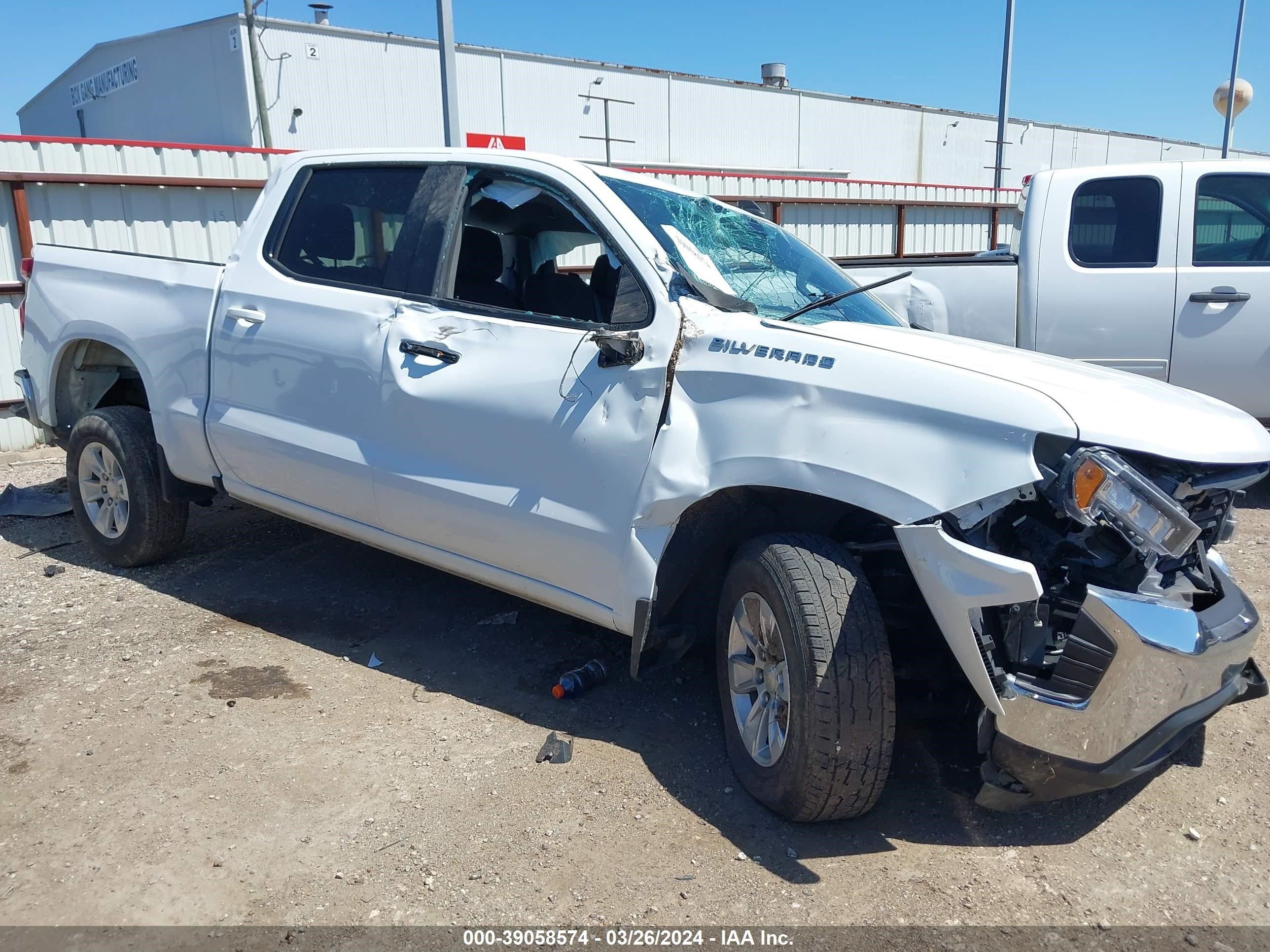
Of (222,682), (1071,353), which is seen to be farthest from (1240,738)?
(222,682)

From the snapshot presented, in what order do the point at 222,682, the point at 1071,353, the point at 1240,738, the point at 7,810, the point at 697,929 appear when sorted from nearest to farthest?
1. the point at 697,929
2. the point at 7,810
3. the point at 1240,738
4. the point at 222,682
5. the point at 1071,353

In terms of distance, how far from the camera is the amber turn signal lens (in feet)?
8.42

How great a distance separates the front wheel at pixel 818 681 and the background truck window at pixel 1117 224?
4.44 metres

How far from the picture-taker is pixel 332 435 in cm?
410

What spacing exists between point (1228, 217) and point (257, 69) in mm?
27352

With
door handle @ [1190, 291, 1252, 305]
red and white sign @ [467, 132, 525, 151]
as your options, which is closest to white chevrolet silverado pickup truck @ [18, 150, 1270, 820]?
door handle @ [1190, 291, 1252, 305]

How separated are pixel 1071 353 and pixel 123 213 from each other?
8.65 m

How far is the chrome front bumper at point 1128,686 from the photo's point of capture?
252 centimetres

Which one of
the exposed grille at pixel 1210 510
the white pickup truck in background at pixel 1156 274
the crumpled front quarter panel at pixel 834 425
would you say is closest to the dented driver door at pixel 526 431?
the crumpled front quarter panel at pixel 834 425

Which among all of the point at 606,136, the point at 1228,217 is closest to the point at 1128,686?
the point at 1228,217

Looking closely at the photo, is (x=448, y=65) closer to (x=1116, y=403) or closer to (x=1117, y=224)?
(x=1117, y=224)

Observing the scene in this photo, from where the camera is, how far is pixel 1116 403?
2.79 m

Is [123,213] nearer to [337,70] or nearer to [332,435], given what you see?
[332,435]

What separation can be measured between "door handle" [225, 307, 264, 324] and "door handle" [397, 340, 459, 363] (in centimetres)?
90
